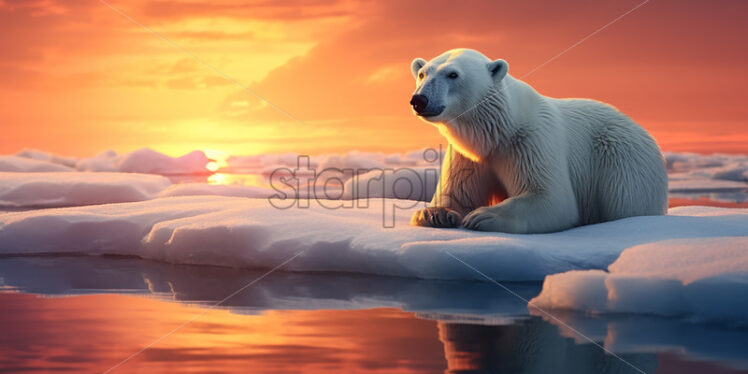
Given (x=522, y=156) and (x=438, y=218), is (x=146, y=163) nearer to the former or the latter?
(x=438, y=218)

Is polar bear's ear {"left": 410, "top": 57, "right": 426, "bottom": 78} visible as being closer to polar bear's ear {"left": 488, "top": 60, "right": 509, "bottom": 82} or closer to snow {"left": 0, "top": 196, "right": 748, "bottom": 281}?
polar bear's ear {"left": 488, "top": 60, "right": 509, "bottom": 82}

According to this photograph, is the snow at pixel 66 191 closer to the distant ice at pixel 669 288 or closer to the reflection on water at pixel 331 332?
the reflection on water at pixel 331 332

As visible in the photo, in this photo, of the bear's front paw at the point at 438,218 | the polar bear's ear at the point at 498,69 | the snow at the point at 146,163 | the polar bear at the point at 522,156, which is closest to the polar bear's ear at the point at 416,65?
the polar bear at the point at 522,156

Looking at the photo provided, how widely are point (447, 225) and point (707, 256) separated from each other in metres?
2.08

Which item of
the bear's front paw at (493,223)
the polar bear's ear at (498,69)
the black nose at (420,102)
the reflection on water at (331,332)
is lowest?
the reflection on water at (331,332)

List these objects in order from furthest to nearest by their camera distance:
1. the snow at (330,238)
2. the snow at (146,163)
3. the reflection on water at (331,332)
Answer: the snow at (146,163) → the snow at (330,238) → the reflection on water at (331,332)

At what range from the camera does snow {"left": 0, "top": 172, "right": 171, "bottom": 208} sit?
37.9 ft

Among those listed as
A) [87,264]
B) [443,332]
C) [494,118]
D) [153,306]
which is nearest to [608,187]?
[494,118]

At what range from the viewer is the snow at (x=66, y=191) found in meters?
11.6

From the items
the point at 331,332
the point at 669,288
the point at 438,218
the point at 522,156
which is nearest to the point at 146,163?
the point at 438,218

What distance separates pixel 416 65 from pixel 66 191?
8216 millimetres

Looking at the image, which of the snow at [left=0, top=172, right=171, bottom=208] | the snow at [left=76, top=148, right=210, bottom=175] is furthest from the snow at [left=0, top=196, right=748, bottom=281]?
the snow at [left=76, top=148, right=210, bottom=175]

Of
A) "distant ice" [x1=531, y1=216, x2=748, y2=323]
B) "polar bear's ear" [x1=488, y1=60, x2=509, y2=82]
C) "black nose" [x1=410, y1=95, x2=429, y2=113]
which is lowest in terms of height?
"distant ice" [x1=531, y1=216, x2=748, y2=323]

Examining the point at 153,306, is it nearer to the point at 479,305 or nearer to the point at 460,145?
the point at 479,305
